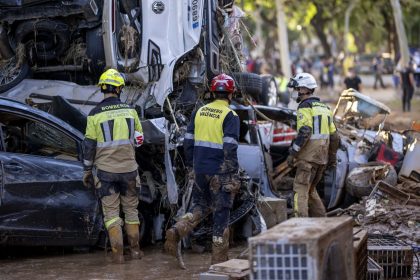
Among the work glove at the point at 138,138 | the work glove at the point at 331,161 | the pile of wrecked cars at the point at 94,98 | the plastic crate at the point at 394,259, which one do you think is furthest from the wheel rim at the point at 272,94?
the plastic crate at the point at 394,259

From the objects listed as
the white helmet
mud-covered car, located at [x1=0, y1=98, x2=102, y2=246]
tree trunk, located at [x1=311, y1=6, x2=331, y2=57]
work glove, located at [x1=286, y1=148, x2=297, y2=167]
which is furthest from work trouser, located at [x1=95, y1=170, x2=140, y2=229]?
tree trunk, located at [x1=311, y1=6, x2=331, y2=57]

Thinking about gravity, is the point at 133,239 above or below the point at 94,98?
below

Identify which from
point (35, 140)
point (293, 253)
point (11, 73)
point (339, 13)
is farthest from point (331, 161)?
point (339, 13)

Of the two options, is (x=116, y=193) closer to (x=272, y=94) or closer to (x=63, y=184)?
(x=63, y=184)

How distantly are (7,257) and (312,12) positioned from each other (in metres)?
37.9

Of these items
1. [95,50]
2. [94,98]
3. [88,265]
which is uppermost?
[95,50]

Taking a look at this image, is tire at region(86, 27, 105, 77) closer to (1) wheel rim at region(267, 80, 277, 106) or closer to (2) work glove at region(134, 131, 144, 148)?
(2) work glove at region(134, 131, 144, 148)

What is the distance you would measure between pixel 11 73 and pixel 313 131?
3.53 meters

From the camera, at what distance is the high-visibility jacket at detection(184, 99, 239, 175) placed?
26.3 ft

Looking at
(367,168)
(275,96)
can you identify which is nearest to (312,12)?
(275,96)

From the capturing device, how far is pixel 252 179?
979 centimetres

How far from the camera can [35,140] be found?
28.8 feet

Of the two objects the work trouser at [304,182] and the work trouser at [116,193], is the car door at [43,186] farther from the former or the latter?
the work trouser at [304,182]

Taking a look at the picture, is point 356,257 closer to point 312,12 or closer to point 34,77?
point 34,77
